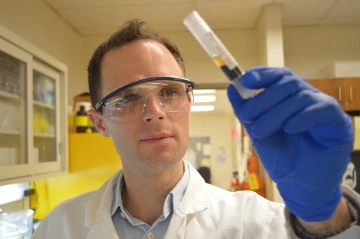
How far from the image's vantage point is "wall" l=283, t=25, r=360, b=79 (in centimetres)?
369

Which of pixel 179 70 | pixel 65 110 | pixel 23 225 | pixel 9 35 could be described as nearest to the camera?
pixel 179 70

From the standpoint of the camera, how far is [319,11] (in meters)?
3.35

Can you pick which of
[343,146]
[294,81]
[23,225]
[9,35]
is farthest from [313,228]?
[23,225]

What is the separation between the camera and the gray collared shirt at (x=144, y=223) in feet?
3.40

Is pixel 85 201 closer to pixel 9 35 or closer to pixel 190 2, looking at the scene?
pixel 9 35

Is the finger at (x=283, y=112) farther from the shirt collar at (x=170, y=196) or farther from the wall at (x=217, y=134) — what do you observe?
the wall at (x=217, y=134)

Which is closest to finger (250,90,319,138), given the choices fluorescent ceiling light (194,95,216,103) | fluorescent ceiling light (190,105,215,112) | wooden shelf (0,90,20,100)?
wooden shelf (0,90,20,100)

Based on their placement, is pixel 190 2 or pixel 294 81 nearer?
pixel 294 81

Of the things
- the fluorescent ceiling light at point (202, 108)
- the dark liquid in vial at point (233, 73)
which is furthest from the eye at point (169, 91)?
the fluorescent ceiling light at point (202, 108)

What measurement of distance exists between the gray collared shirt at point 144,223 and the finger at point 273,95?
0.53 m

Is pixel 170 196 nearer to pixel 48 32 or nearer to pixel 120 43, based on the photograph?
pixel 120 43

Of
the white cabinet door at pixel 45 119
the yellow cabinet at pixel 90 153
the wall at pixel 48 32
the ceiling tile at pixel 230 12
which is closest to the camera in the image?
the white cabinet door at pixel 45 119

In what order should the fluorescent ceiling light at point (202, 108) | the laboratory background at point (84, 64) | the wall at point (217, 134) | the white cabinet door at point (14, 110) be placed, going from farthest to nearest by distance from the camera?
the wall at point (217, 134) → the fluorescent ceiling light at point (202, 108) → the laboratory background at point (84, 64) → the white cabinet door at point (14, 110)

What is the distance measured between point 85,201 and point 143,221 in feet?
0.99
